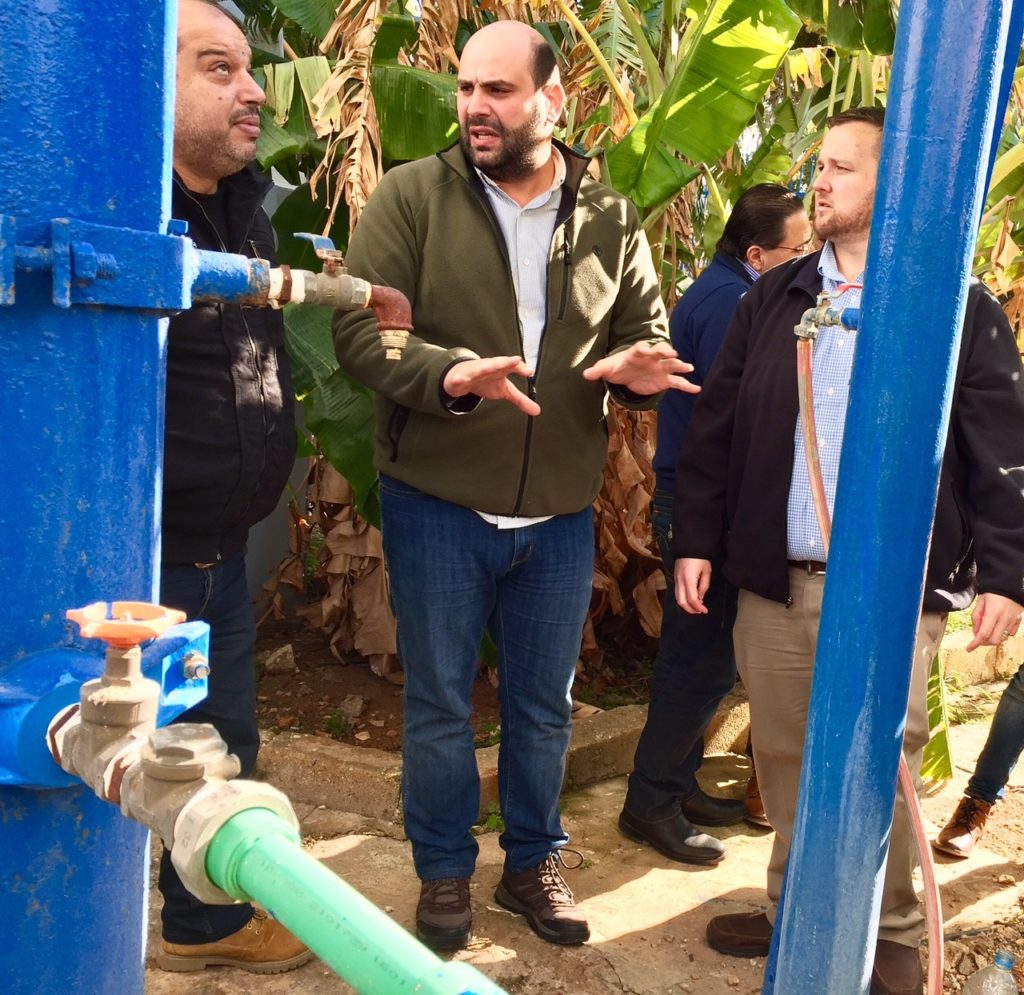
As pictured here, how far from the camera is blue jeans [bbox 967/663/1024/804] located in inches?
148

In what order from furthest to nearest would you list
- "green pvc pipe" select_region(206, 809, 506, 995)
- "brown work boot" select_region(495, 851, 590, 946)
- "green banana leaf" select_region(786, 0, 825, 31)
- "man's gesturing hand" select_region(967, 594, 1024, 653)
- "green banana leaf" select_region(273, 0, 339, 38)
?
"green banana leaf" select_region(273, 0, 339, 38)
"green banana leaf" select_region(786, 0, 825, 31)
"brown work boot" select_region(495, 851, 590, 946)
"man's gesturing hand" select_region(967, 594, 1024, 653)
"green pvc pipe" select_region(206, 809, 506, 995)

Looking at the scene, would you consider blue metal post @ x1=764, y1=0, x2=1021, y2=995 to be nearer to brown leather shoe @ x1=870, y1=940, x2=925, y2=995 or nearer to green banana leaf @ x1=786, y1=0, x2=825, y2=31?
brown leather shoe @ x1=870, y1=940, x2=925, y2=995

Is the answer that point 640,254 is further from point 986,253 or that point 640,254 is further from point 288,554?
point 288,554

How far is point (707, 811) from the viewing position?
12.8 feet

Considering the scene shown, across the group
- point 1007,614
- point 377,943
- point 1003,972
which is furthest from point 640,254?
point 377,943

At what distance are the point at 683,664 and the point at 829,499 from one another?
1.06 metres

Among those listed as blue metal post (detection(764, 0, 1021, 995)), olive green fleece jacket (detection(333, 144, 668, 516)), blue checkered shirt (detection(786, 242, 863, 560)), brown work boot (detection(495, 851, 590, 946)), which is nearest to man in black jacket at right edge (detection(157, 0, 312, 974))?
olive green fleece jacket (detection(333, 144, 668, 516))

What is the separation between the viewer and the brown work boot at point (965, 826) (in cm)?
373

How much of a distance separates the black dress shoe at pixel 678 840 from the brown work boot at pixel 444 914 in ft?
2.69

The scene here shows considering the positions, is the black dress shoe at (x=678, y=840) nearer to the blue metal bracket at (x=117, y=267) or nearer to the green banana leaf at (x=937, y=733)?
the green banana leaf at (x=937, y=733)

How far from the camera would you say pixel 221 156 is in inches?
97.1

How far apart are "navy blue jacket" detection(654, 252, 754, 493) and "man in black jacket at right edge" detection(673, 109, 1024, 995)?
0.61 metres

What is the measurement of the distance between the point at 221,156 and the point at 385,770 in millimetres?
1984

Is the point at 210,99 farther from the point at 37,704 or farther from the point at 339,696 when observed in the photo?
the point at 339,696
